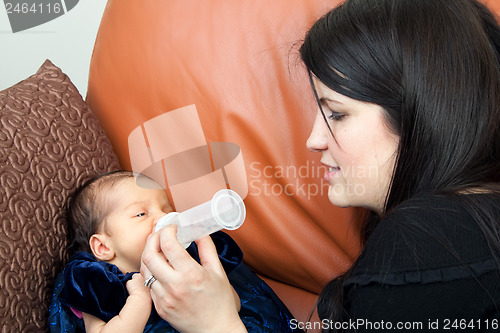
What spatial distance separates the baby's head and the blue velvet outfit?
0.04 meters

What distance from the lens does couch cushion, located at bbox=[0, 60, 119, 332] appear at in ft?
3.02

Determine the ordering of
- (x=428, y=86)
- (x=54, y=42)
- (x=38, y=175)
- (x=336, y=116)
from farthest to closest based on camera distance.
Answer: (x=54, y=42)
(x=38, y=175)
(x=336, y=116)
(x=428, y=86)

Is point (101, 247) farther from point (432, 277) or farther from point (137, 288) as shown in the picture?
point (432, 277)

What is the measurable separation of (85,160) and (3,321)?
14.6 inches

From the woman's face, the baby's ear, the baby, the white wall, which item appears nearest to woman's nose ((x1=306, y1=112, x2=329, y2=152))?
the woman's face

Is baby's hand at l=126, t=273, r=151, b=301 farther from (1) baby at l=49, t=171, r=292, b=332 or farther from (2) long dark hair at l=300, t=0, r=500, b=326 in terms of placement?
(2) long dark hair at l=300, t=0, r=500, b=326

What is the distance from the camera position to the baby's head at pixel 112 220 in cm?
106

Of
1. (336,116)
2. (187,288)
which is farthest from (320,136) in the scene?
(187,288)

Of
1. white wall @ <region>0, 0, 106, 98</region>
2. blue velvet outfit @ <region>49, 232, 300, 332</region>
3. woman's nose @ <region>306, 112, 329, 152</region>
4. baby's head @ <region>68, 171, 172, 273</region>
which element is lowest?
blue velvet outfit @ <region>49, 232, 300, 332</region>

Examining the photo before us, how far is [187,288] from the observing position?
0.80 m

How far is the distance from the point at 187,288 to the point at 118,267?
0.34 metres

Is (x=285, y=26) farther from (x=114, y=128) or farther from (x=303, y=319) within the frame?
(x=303, y=319)

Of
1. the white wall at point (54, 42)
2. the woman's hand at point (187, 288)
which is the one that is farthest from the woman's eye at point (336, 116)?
the white wall at point (54, 42)

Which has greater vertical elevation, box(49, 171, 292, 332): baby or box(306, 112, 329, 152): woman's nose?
box(306, 112, 329, 152): woman's nose
